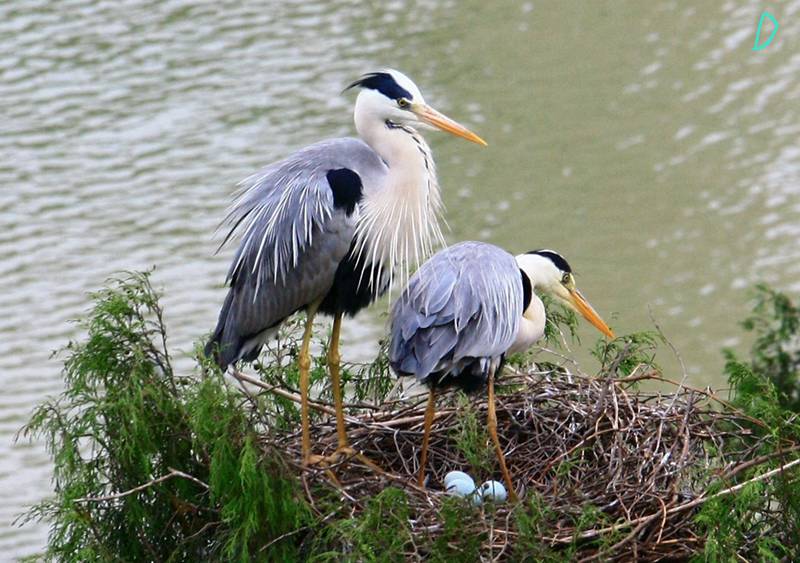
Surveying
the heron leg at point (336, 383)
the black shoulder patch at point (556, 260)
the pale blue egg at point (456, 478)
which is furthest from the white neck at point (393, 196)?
the pale blue egg at point (456, 478)

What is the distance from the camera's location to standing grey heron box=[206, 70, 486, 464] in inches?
227

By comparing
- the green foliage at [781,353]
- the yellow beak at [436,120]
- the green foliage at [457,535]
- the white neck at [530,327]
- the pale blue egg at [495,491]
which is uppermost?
the yellow beak at [436,120]

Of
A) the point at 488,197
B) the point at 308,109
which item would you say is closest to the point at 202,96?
the point at 308,109

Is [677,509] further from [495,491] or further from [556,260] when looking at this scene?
[556,260]

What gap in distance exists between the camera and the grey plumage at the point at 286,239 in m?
5.75

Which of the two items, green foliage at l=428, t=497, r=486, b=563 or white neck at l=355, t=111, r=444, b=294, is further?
white neck at l=355, t=111, r=444, b=294

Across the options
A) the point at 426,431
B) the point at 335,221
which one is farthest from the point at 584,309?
the point at 335,221

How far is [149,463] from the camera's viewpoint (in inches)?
190

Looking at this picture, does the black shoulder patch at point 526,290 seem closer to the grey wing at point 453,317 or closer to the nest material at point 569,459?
the grey wing at point 453,317

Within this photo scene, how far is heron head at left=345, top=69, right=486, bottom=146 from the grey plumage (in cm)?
19

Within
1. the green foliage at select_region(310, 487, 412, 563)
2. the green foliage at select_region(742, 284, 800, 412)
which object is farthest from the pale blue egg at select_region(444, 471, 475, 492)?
the green foliage at select_region(742, 284, 800, 412)

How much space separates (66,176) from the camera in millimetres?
12414

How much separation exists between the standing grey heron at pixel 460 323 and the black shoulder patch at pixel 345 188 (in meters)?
0.39

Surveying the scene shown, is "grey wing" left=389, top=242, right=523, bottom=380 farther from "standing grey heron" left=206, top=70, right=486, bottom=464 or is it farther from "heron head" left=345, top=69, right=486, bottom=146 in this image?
"heron head" left=345, top=69, right=486, bottom=146
